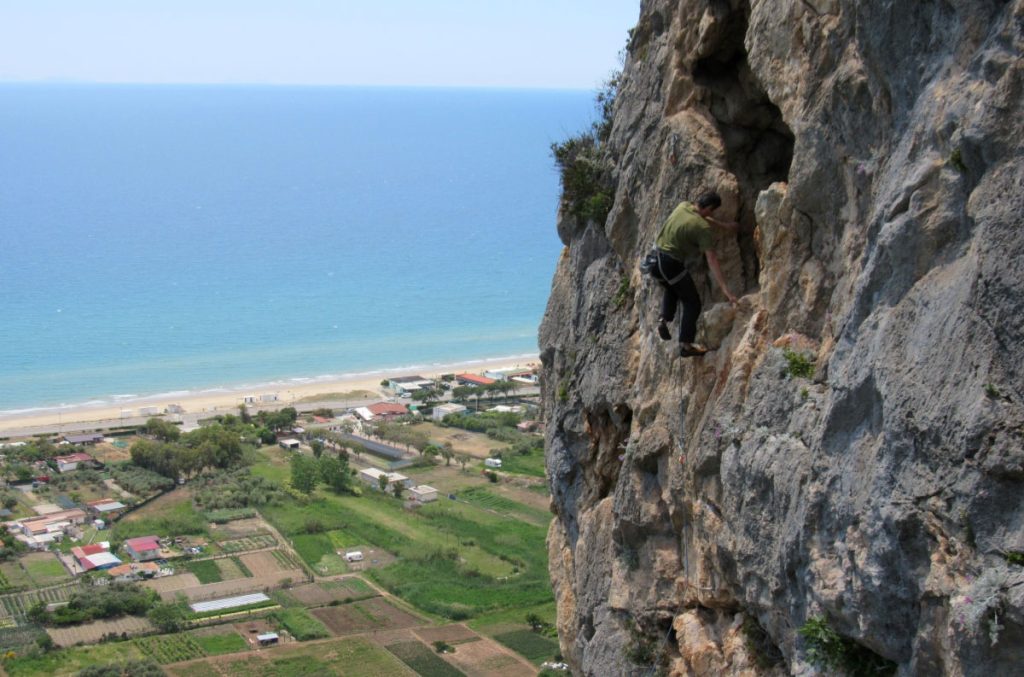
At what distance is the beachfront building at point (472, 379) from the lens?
7669 centimetres

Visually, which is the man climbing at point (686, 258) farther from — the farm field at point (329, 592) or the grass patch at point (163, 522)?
the grass patch at point (163, 522)

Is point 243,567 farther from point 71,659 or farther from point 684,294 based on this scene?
point 684,294

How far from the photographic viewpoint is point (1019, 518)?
5930 mm

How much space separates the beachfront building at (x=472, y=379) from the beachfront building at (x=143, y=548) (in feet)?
100

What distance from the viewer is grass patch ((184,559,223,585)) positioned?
46594 mm

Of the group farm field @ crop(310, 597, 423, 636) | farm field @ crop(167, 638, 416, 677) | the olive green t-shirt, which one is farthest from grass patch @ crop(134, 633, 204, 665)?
the olive green t-shirt

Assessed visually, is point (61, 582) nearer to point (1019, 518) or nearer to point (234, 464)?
point (234, 464)

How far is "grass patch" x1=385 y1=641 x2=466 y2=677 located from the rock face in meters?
24.8

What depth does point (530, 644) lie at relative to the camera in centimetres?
4044

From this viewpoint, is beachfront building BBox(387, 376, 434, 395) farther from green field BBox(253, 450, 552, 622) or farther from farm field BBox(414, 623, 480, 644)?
farm field BBox(414, 623, 480, 644)

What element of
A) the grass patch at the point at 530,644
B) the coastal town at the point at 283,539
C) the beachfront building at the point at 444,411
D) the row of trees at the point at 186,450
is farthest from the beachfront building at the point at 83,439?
the grass patch at the point at 530,644

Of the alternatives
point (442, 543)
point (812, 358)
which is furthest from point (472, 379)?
point (812, 358)

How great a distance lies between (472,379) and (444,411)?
645 centimetres

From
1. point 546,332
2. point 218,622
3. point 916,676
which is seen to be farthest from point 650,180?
point 218,622
